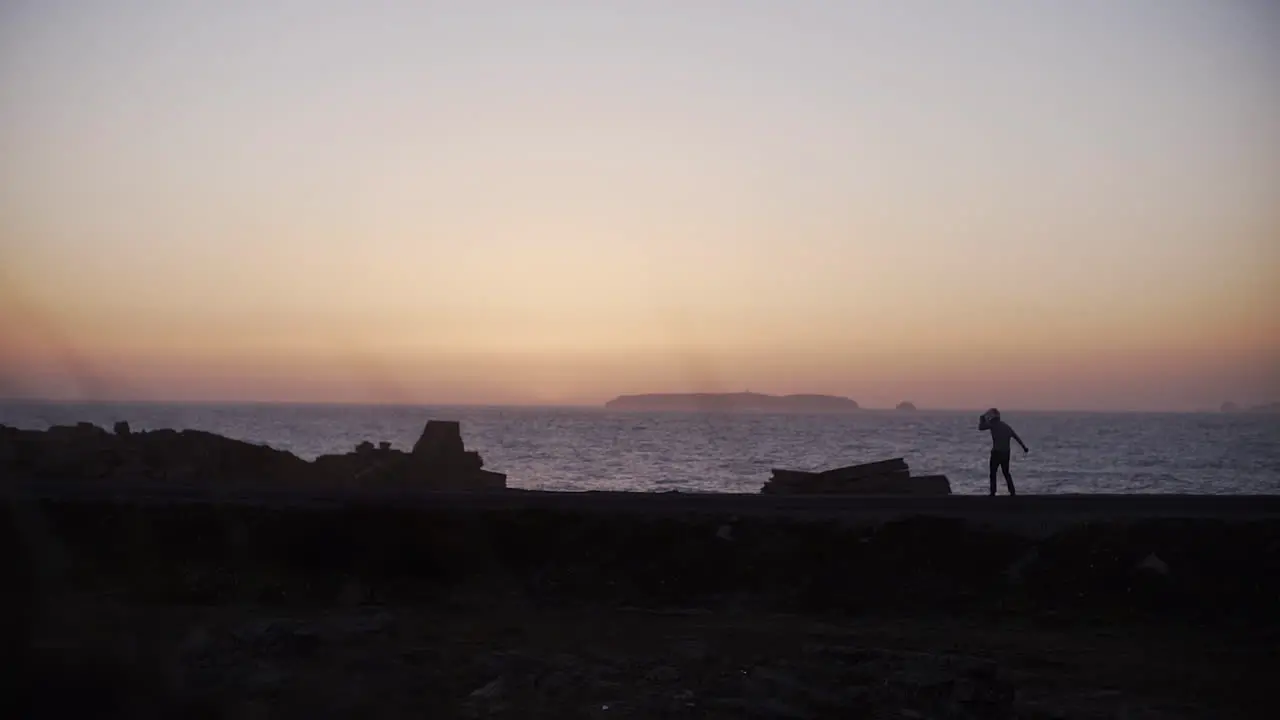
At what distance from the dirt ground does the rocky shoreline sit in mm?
36

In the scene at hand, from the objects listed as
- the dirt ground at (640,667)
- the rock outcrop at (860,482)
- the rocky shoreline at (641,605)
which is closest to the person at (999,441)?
the rock outcrop at (860,482)

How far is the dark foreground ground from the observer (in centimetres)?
1024

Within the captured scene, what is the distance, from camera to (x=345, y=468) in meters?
28.9

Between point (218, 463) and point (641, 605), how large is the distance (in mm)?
16654

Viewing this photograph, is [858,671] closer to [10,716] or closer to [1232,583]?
[1232,583]

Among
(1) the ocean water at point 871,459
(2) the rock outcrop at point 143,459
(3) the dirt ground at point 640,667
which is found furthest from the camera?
(1) the ocean water at point 871,459

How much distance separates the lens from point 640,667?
10961mm

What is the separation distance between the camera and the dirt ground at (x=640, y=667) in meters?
9.96

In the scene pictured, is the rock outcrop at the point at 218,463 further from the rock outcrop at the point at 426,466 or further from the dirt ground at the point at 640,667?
the dirt ground at the point at 640,667

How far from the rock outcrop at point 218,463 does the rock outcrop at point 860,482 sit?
7313 mm

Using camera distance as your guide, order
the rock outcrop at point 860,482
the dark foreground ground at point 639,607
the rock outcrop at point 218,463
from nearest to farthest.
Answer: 1. the dark foreground ground at point 639,607
2. the rock outcrop at point 860,482
3. the rock outcrop at point 218,463

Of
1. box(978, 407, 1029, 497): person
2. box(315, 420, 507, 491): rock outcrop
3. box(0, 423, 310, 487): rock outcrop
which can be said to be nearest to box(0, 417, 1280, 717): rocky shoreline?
box(978, 407, 1029, 497): person

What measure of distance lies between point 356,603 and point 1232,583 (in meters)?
10.5

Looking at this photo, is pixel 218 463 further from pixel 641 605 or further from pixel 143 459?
pixel 641 605
